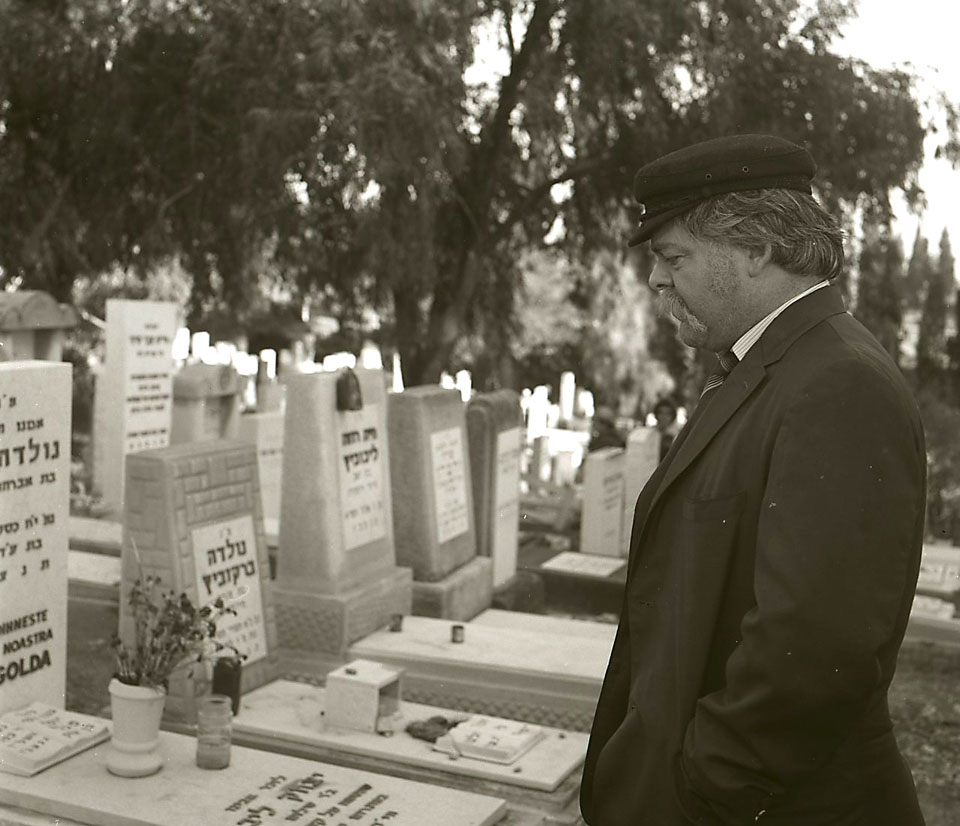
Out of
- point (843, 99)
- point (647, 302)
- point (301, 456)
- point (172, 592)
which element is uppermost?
point (843, 99)

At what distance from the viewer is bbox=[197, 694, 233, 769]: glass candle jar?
4.40 metres

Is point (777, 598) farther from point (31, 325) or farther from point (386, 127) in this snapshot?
point (386, 127)

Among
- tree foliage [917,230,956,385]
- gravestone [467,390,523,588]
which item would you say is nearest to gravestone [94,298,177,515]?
gravestone [467,390,523,588]

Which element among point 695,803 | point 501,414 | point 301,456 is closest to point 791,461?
point 695,803

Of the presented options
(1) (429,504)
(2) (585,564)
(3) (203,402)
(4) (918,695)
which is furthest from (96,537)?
(4) (918,695)

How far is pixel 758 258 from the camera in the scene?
7.13 feet

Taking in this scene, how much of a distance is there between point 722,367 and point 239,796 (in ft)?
8.38

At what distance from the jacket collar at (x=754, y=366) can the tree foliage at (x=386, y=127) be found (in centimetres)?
899

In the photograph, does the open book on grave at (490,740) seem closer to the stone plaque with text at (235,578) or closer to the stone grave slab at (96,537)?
the stone plaque with text at (235,578)

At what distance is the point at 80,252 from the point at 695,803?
13.4 metres

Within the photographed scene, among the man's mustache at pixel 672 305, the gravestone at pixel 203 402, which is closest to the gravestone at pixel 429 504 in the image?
the gravestone at pixel 203 402

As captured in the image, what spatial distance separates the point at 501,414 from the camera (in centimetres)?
873

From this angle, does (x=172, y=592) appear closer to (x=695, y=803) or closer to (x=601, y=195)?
(x=695, y=803)

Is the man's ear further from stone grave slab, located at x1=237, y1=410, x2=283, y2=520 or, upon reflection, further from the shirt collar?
Answer: stone grave slab, located at x1=237, y1=410, x2=283, y2=520
